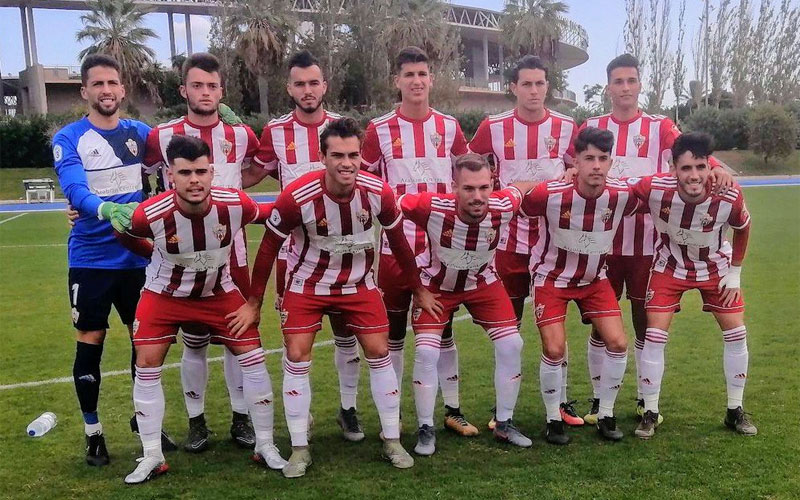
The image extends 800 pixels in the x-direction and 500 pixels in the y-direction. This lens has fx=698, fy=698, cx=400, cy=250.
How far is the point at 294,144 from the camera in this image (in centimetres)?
457

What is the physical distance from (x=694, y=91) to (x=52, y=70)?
140ft

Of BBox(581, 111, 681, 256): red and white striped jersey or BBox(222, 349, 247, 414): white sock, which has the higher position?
BBox(581, 111, 681, 256): red and white striped jersey

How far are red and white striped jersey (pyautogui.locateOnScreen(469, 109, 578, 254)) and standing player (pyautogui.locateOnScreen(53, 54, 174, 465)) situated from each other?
2.31 metres

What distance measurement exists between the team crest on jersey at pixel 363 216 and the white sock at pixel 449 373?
107 cm

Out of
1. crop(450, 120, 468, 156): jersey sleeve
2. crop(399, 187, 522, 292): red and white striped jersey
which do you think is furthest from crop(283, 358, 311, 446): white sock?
crop(450, 120, 468, 156): jersey sleeve

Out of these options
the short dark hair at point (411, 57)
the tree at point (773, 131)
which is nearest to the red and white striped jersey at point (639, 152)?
the short dark hair at point (411, 57)

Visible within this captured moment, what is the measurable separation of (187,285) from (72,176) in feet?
2.98

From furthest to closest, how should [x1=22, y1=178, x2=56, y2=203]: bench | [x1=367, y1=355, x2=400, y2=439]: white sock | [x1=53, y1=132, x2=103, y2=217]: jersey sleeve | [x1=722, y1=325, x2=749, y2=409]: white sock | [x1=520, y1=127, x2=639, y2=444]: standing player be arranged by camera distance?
[x1=22, y1=178, x2=56, y2=203]: bench
[x1=722, y1=325, x2=749, y2=409]: white sock
[x1=520, y1=127, x2=639, y2=444]: standing player
[x1=367, y1=355, x2=400, y2=439]: white sock
[x1=53, y1=132, x2=103, y2=217]: jersey sleeve

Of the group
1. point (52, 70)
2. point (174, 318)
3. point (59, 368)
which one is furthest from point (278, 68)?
point (174, 318)

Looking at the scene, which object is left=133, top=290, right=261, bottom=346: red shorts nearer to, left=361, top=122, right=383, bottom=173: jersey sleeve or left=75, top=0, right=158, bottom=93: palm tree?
left=361, top=122, right=383, bottom=173: jersey sleeve

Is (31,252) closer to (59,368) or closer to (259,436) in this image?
(59,368)

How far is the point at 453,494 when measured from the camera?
3.55 meters

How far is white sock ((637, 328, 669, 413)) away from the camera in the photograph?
4.27 metres

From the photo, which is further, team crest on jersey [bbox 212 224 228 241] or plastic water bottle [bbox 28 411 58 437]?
plastic water bottle [bbox 28 411 58 437]
